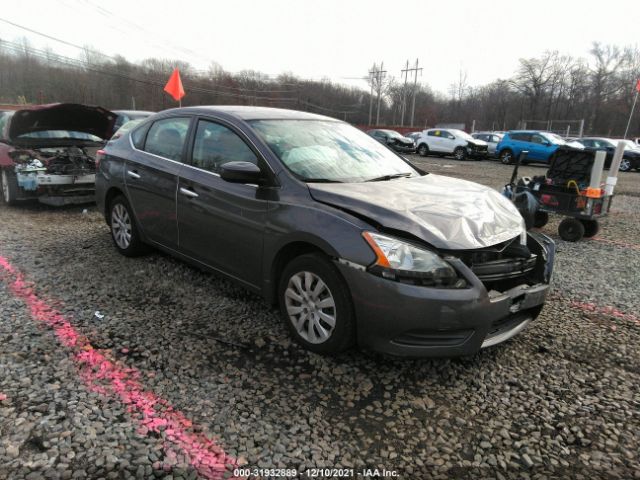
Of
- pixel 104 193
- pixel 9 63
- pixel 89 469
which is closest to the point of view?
pixel 89 469

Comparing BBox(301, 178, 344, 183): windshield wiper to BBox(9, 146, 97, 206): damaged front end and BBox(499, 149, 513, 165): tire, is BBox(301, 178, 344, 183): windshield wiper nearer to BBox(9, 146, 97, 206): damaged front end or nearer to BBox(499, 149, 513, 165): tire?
BBox(9, 146, 97, 206): damaged front end

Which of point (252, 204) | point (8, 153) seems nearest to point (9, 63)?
point (8, 153)

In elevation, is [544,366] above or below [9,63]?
below

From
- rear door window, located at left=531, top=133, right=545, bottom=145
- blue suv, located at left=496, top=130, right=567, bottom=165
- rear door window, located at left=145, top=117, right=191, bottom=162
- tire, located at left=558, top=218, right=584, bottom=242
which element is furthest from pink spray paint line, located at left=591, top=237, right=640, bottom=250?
rear door window, located at left=531, top=133, right=545, bottom=145

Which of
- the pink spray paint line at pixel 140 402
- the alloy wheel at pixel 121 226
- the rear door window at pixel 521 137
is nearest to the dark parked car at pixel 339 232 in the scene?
the alloy wheel at pixel 121 226

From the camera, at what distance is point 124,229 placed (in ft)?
16.0

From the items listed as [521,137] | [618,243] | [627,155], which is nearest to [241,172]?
[618,243]

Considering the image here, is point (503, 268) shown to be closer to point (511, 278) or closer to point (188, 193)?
point (511, 278)

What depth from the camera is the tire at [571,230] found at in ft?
22.6

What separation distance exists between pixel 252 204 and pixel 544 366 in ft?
7.78

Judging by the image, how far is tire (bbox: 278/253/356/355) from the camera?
9.16ft

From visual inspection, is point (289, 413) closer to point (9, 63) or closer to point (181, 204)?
point (181, 204)

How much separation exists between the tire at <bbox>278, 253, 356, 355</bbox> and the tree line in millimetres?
44208

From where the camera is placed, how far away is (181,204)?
3.93 metres
